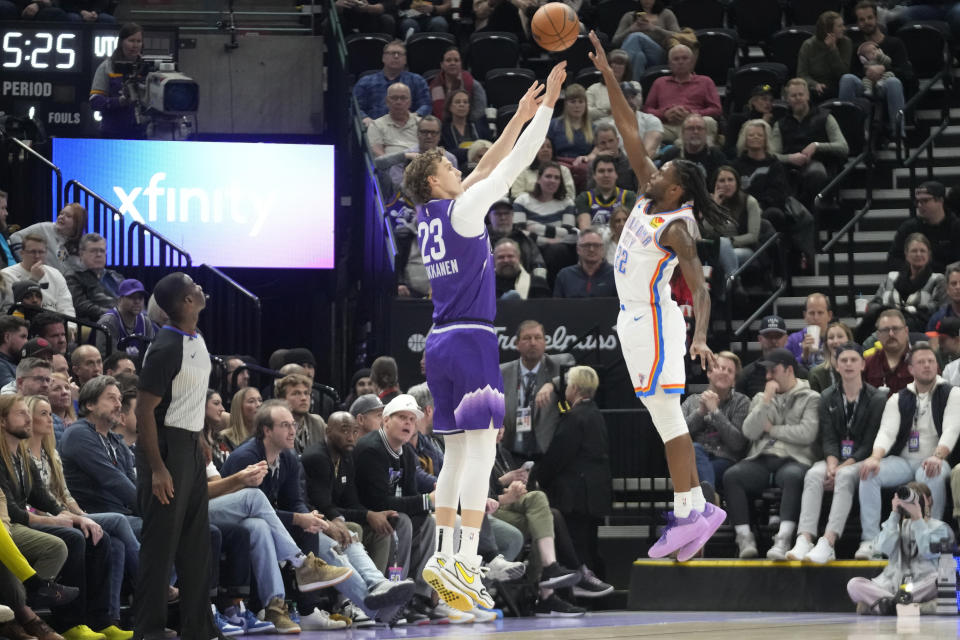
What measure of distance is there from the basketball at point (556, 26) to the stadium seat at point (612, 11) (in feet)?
32.9

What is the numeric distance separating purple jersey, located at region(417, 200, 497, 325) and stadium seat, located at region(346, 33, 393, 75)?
10459 millimetres

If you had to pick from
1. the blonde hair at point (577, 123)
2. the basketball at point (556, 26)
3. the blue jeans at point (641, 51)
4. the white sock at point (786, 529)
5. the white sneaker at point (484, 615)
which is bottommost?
the white sneaker at point (484, 615)

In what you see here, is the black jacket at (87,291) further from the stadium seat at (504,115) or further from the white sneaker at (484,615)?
the stadium seat at (504,115)

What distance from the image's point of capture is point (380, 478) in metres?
11.4

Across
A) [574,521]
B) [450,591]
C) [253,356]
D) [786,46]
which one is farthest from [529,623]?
[786,46]

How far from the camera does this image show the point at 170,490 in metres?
8.15

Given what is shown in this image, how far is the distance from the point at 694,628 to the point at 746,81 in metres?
9.22

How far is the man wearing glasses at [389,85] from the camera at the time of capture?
1709 cm

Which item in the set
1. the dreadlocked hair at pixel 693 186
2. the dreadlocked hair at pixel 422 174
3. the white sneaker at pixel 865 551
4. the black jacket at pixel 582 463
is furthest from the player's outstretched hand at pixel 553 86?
the white sneaker at pixel 865 551

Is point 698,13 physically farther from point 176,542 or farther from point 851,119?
point 176,542

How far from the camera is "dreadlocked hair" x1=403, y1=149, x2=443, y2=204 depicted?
8289mm

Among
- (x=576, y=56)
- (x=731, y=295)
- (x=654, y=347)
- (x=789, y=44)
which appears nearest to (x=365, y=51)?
(x=576, y=56)

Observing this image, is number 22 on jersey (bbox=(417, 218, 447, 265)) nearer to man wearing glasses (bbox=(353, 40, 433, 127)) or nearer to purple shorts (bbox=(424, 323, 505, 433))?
purple shorts (bbox=(424, 323, 505, 433))

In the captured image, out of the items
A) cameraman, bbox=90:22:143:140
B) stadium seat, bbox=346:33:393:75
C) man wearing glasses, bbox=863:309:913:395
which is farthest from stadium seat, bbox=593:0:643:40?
man wearing glasses, bbox=863:309:913:395
